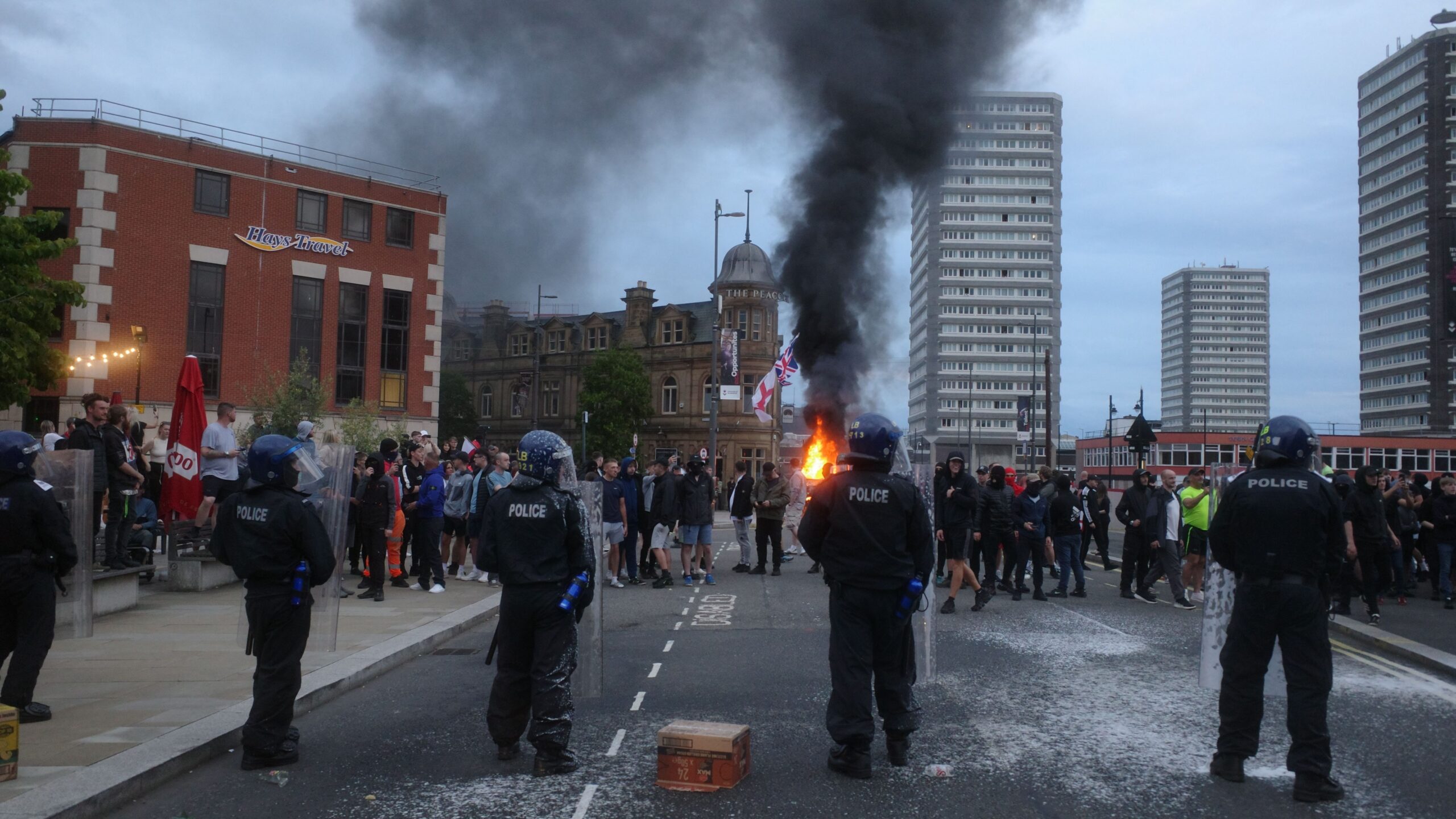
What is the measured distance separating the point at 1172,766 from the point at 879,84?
25140 mm

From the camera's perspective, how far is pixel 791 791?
16.2ft

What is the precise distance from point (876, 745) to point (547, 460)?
248 centimetres

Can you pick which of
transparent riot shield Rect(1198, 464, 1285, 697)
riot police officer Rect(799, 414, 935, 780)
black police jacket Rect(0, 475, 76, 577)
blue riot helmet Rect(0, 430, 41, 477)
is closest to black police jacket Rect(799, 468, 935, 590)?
riot police officer Rect(799, 414, 935, 780)

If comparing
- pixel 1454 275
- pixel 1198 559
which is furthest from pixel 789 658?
pixel 1454 275

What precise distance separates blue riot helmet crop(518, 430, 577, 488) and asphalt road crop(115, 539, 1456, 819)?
1.51m

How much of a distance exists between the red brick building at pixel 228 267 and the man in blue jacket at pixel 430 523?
22144 millimetres

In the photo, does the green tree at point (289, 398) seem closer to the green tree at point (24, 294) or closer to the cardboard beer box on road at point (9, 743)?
the green tree at point (24, 294)

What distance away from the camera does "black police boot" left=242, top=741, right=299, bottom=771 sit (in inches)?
211

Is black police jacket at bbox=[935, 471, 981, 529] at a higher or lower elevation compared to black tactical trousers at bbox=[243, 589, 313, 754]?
higher

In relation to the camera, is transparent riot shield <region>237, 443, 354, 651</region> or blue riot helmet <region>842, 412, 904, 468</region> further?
transparent riot shield <region>237, 443, 354, 651</region>

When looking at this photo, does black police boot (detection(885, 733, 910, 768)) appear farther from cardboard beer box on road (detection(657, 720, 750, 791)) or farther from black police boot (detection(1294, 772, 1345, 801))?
black police boot (detection(1294, 772, 1345, 801))

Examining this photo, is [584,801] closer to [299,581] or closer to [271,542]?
[299,581]

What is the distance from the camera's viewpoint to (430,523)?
13.2 metres

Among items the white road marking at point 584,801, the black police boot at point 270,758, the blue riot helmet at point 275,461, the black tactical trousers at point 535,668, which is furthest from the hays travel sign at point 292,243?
the white road marking at point 584,801
